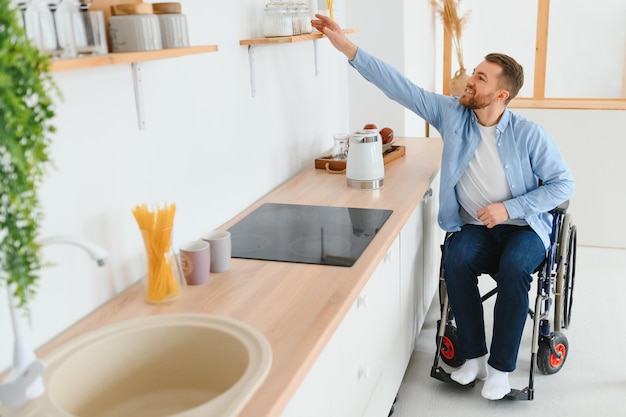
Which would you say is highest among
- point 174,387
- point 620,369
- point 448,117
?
point 448,117

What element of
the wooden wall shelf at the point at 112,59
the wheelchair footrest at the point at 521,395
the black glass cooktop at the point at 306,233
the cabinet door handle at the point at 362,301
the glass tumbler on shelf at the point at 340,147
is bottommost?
the wheelchair footrest at the point at 521,395

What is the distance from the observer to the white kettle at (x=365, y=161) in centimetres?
270

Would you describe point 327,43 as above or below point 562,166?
above

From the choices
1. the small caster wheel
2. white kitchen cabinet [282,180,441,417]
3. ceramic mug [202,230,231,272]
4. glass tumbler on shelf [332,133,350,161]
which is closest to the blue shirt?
white kitchen cabinet [282,180,441,417]

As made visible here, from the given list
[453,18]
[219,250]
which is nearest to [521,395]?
[219,250]

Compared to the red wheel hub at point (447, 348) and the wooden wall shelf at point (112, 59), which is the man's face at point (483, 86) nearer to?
the red wheel hub at point (447, 348)

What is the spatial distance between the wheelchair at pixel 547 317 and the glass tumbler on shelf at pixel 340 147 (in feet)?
2.06

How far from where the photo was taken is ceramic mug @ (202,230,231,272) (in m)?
1.92

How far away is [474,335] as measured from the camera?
109 inches

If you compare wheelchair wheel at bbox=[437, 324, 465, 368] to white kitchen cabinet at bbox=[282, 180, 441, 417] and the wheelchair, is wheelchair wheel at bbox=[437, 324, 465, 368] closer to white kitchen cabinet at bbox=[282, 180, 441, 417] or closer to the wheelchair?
the wheelchair

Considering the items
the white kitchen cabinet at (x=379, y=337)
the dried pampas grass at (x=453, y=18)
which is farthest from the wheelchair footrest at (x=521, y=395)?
the dried pampas grass at (x=453, y=18)

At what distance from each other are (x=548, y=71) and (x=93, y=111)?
3.74 meters

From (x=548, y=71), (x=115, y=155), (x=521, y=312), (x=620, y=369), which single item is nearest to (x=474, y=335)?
(x=521, y=312)

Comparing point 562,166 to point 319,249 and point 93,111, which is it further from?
point 93,111
